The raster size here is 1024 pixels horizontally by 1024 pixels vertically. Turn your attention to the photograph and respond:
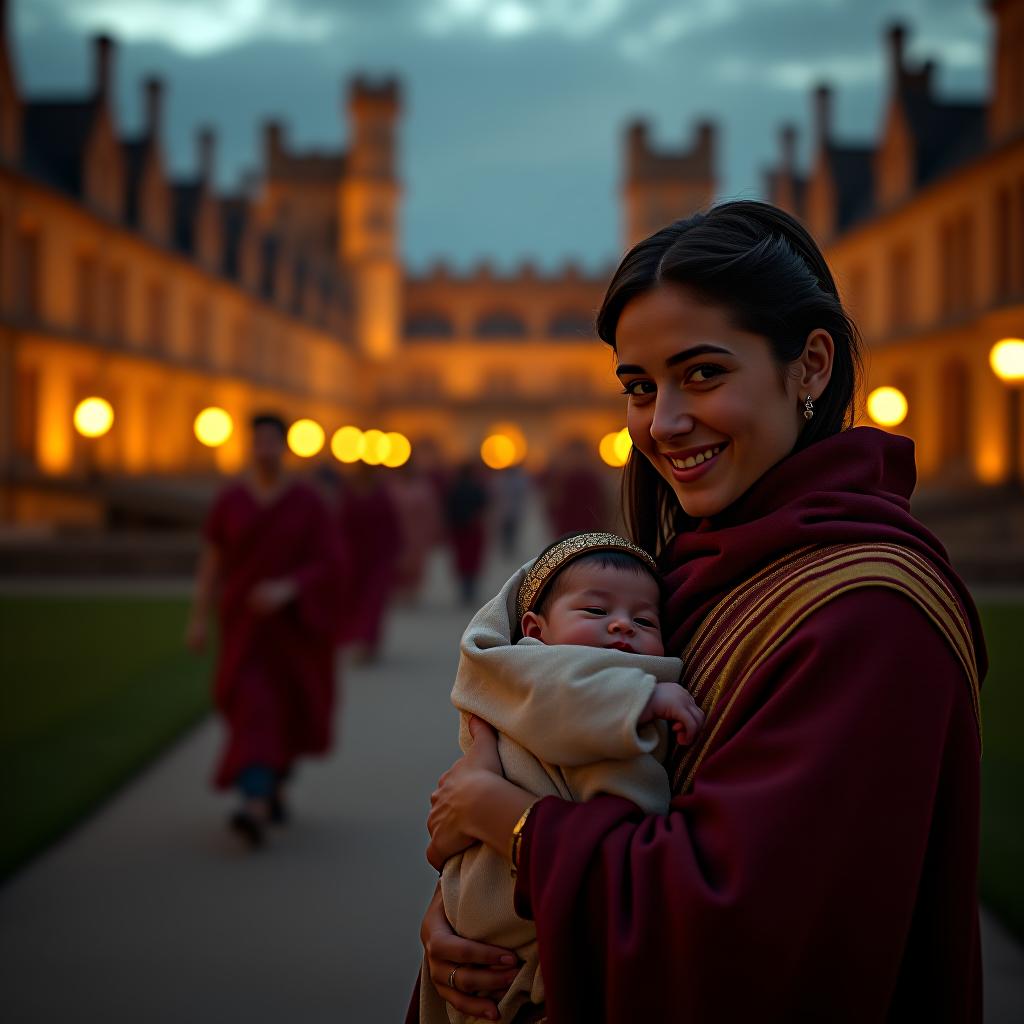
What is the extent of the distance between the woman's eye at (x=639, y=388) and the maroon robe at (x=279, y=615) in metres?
4.68

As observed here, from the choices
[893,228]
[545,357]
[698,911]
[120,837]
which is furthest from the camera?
[545,357]

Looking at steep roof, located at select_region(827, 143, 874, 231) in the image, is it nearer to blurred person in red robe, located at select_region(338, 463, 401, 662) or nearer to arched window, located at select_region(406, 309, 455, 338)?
blurred person in red robe, located at select_region(338, 463, 401, 662)

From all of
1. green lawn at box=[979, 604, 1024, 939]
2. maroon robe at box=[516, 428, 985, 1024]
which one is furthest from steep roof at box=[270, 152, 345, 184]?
maroon robe at box=[516, 428, 985, 1024]

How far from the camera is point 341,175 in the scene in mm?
67938

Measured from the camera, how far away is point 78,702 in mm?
9531

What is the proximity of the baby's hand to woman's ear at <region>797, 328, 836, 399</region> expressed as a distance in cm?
54

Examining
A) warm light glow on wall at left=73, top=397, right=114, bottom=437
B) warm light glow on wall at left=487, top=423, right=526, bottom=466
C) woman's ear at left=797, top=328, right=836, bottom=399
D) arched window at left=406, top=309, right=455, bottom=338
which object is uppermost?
arched window at left=406, top=309, right=455, bottom=338

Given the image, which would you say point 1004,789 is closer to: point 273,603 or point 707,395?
point 273,603

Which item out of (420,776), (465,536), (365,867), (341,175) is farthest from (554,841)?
(341,175)

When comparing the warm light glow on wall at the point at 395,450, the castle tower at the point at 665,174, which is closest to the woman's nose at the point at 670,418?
the warm light glow on wall at the point at 395,450

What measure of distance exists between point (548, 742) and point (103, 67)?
3483 centimetres

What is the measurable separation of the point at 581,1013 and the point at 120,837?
511cm

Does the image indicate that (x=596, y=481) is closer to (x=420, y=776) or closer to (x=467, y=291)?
(x=420, y=776)

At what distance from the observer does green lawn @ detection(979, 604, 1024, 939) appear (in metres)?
5.18
